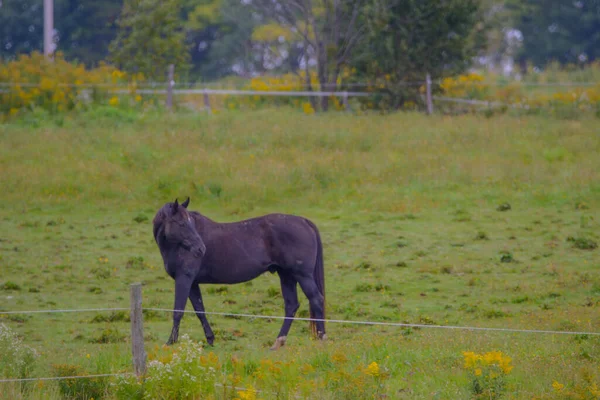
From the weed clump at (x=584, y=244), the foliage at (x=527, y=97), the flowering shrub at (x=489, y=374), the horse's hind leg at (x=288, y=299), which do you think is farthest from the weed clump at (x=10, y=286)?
the foliage at (x=527, y=97)

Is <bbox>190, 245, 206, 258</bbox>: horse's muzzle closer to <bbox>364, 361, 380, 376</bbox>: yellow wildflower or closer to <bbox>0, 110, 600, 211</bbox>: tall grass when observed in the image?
<bbox>364, 361, 380, 376</bbox>: yellow wildflower

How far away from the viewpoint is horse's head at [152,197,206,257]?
10453mm

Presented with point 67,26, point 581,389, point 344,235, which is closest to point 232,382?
point 581,389

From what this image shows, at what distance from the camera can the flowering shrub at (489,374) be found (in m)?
7.52

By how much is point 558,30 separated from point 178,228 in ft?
172

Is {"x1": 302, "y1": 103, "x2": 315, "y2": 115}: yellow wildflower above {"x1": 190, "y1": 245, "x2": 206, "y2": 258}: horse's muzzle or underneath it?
above

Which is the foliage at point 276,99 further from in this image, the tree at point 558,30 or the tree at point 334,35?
the tree at point 558,30

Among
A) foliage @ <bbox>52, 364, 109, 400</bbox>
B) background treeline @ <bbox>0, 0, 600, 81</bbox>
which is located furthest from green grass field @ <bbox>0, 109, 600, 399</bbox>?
background treeline @ <bbox>0, 0, 600, 81</bbox>

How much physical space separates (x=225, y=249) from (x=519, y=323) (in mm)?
3665

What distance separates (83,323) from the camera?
1181 cm

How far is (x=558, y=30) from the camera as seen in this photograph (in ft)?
192

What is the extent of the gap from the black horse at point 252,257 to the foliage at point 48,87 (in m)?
17.5

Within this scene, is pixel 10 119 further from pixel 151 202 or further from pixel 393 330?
pixel 393 330

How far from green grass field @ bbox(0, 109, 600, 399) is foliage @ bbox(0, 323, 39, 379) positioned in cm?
14
